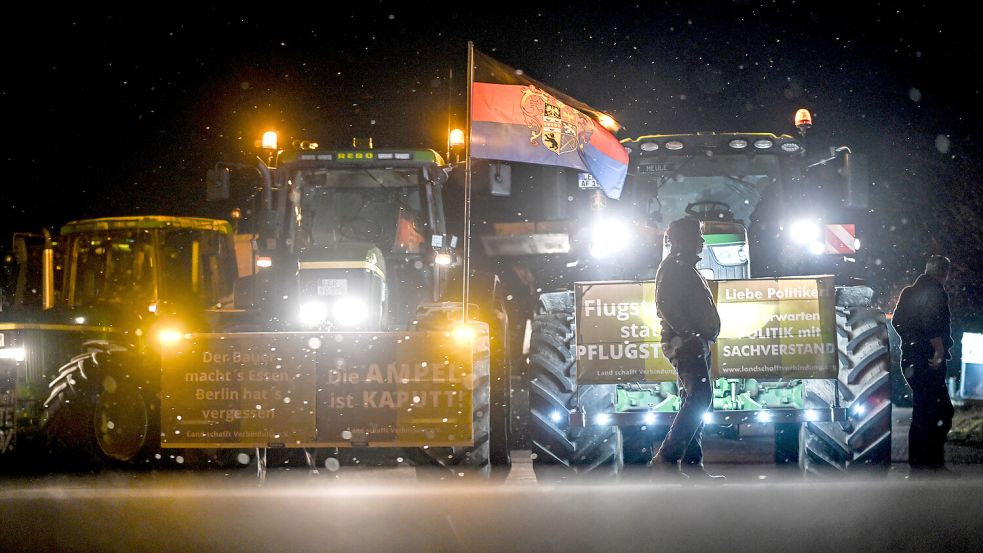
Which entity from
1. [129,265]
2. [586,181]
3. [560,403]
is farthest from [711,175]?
[129,265]

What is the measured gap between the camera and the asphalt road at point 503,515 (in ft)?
19.4

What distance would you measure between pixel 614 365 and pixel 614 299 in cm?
63

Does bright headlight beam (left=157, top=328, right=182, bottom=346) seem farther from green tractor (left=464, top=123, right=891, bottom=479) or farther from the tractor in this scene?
green tractor (left=464, top=123, right=891, bottom=479)

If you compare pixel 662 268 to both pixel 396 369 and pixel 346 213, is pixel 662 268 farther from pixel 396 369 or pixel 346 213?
pixel 346 213

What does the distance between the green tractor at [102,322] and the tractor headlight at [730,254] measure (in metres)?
5.87

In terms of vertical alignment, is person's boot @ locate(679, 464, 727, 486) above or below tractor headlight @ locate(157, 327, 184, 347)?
below

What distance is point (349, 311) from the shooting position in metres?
10.8

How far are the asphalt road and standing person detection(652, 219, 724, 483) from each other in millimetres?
374

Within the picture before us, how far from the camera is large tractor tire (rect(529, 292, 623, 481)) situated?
921 centimetres

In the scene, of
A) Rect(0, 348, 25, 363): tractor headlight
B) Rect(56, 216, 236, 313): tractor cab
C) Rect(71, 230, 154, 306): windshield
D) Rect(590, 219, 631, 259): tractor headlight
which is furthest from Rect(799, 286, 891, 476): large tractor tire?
Rect(0, 348, 25, 363): tractor headlight

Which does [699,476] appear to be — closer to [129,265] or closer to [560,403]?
[560,403]

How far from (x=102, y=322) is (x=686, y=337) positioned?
7.81 meters

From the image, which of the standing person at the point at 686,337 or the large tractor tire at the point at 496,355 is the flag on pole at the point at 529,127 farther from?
the standing person at the point at 686,337

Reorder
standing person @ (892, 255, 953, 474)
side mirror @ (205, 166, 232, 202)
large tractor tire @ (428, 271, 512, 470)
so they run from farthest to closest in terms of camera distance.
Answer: side mirror @ (205, 166, 232, 202), large tractor tire @ (428, 271, 512, 470), standing person @ (892, 255, 953, 474)
